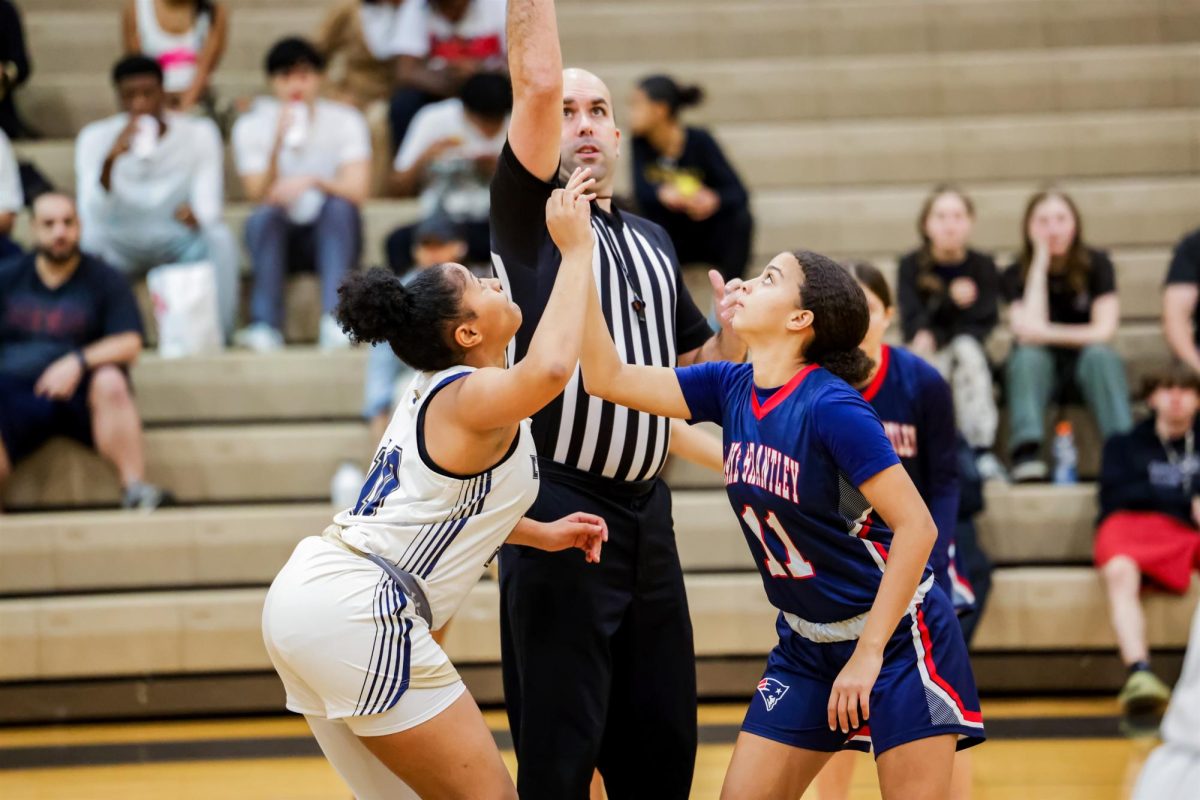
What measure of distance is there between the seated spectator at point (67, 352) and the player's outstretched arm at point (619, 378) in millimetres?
3749

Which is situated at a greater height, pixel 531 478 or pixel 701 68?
pixel 701 68

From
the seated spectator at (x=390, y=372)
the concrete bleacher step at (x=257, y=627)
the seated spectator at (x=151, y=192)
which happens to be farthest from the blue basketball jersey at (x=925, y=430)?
the seated spectator at (x=151, y=192)

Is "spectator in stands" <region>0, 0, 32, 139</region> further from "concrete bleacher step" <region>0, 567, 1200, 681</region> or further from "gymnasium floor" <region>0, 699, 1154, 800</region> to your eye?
"gymnasium floor" <region>0, 699, 1154, 800</region>

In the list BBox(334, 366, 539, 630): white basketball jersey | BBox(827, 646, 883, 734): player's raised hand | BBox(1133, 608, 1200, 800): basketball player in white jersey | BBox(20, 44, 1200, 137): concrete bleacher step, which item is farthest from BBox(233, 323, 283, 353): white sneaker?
BBox(1133, 608, 1200, 800): basketball player in white jersey

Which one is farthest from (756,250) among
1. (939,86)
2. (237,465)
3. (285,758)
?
(285,758)

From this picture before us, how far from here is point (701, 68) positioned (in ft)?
28.6

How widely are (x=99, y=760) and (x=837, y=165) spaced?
5.06 meters

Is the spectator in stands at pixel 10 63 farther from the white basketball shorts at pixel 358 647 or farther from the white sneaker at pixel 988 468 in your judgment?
the white basketball shorts at pixel 358 647

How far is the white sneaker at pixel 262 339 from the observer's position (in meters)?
6.94

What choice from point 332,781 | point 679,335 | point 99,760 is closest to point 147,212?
point 99,760

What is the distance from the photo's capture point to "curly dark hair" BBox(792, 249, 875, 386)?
3047 millimetres

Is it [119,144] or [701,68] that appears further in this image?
[701,68]

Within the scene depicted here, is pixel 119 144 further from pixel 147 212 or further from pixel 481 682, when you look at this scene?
pixel 481 682

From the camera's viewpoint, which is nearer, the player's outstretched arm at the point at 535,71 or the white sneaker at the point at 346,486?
the player's outstretched arm at the point at 535,71
